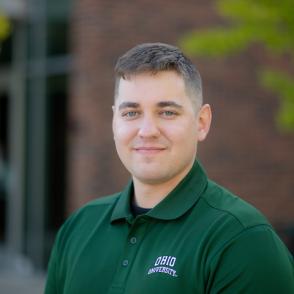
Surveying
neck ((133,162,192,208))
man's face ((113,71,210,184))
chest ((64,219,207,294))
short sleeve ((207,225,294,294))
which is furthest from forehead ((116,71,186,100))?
short sleeve ((207,225,294,294))

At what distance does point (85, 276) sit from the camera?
282 centimetres

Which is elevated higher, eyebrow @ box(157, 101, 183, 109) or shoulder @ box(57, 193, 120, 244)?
eyebrow @ box(157, 101, 183, 109)

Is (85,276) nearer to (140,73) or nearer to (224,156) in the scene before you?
(140,73)

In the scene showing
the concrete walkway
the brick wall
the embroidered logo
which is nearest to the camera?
the embroidered logo

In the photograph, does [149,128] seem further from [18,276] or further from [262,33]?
[18,276]

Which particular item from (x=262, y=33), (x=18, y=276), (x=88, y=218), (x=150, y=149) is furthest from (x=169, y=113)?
(x=18, y=276)

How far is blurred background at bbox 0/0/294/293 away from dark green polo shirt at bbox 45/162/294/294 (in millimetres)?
6480

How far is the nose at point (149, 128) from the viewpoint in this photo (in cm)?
271

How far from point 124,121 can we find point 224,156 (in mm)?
7797

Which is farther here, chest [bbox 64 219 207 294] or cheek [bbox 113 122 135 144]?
cheek [bbox 113 122 135 144]

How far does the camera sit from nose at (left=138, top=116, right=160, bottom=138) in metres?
2.71

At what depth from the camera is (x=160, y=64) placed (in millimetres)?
2705

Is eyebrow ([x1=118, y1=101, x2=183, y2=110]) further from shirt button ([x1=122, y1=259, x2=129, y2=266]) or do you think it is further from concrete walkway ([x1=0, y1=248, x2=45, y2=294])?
concrete walkway ([x1=0, y1=248, x2=45, y2=294])

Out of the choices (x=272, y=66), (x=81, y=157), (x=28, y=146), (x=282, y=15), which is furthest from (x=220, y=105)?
(x=282, y=15)
